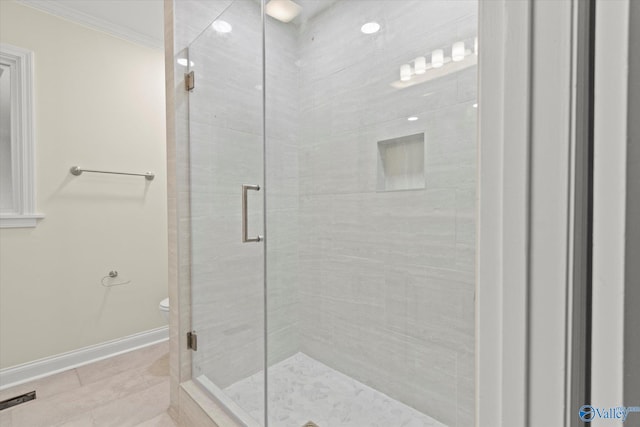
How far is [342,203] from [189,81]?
98 centimetres

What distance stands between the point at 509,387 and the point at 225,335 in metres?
1.45

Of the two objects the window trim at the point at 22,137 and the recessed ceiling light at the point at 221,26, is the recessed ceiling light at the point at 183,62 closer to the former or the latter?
the recessed ceiling light at the point at 221,26

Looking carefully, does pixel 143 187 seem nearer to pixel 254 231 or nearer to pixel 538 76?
pixel 254 231

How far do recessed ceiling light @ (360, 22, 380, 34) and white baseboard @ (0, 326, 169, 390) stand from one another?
250 centimetres

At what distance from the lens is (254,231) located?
1.50m

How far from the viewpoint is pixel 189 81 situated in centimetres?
154

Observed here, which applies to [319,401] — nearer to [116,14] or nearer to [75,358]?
[75,358]

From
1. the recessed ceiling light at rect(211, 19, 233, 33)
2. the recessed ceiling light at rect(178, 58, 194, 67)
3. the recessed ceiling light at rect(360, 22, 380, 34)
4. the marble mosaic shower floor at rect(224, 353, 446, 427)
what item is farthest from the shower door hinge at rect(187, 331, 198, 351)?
the recessed ceiling light at rect(360, 22, 380, 34)

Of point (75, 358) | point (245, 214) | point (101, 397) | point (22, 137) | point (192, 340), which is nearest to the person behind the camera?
point (245, 214)

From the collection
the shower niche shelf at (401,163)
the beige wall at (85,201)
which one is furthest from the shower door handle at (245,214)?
the beige wall at (85,201)

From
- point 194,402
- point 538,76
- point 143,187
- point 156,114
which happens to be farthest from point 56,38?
point 538,76

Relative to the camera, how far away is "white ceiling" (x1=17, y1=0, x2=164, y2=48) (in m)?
1.98

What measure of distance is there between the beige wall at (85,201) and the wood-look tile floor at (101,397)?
0.71ft

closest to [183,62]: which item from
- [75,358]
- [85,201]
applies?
[85,201]
